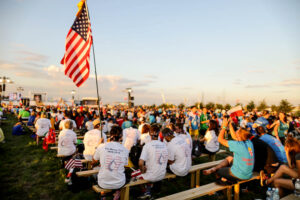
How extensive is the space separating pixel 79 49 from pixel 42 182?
13.0 ft

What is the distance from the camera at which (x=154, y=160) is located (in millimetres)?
3756

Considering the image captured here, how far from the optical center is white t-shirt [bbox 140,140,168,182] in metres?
3.77

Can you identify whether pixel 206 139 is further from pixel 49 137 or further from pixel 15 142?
pixel 15 142

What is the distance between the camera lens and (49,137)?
24.7ft

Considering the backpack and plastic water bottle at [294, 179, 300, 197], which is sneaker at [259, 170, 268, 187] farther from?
the backpack

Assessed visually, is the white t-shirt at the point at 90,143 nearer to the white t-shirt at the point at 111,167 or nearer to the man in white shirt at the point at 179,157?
the white t-shirt at the point at 111,167

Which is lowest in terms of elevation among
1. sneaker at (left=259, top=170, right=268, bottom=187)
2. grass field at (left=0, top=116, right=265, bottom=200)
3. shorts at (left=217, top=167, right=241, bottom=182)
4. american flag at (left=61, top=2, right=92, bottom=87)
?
grass field at (left=0, top=116, right=265, bottom=200)

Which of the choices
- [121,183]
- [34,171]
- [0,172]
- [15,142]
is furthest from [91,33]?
[15,142]

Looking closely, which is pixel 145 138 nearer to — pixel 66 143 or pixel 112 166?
pixel 66 143

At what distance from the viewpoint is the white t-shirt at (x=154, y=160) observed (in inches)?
148

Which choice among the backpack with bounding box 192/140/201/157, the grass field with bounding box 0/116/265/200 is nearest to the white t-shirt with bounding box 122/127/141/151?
the grass field with bounding box 0/116/265/200

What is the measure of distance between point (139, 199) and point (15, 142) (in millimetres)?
8981

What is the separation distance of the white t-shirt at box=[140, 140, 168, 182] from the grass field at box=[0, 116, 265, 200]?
88 centimetres

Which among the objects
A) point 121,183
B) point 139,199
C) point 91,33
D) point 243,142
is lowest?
point 139,199
